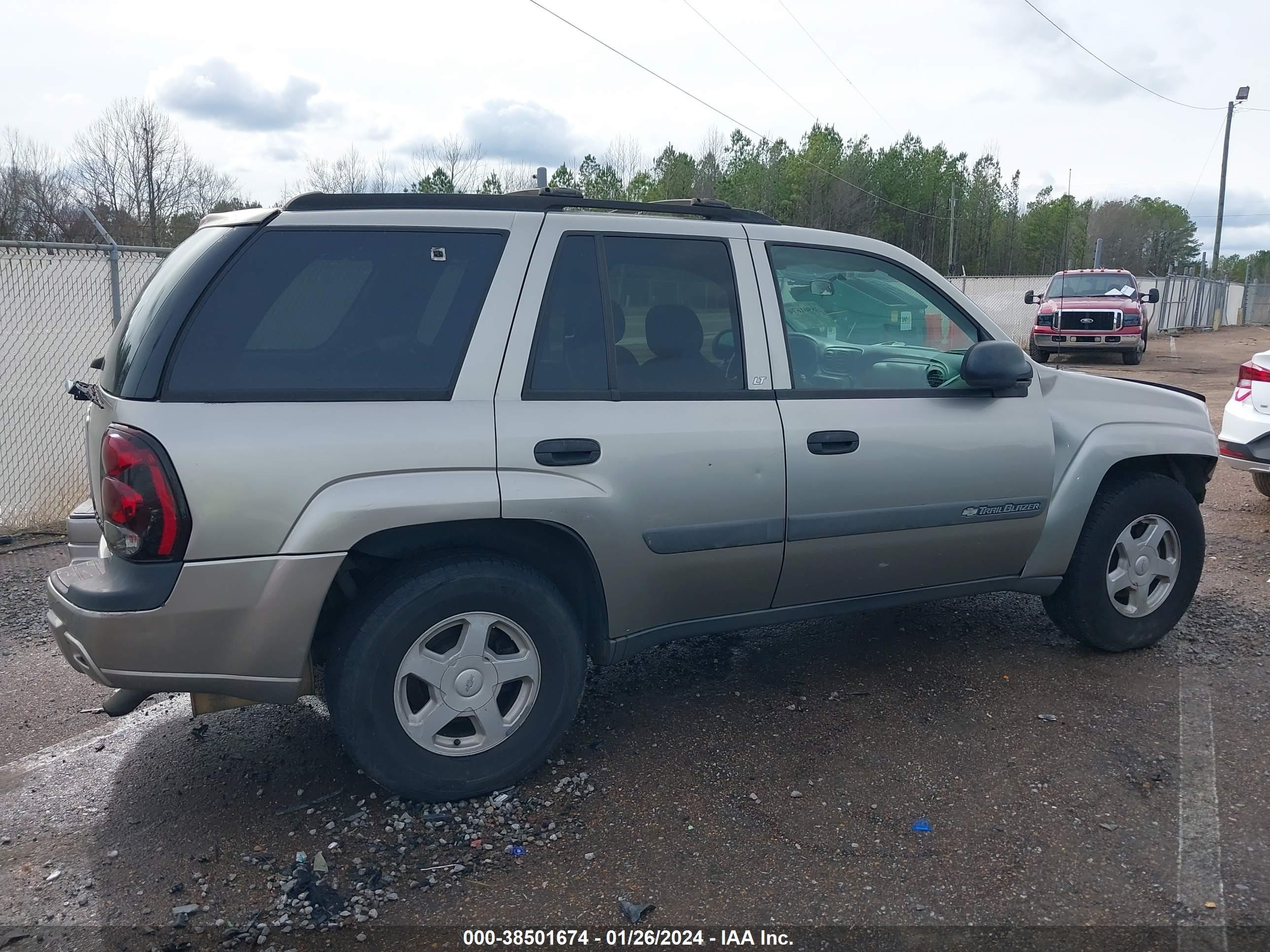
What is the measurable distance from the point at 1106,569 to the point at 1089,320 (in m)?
18.1

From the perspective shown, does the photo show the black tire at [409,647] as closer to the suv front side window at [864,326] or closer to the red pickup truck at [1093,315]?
the suv front side window at [864,326]

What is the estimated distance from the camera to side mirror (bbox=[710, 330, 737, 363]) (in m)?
3.64

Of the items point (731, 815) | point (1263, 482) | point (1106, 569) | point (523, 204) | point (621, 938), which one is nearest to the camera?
point (621, 938)

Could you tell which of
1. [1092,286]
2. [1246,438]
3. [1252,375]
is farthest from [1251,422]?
[1092,286]

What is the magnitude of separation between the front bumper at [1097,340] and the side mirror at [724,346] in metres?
19.3

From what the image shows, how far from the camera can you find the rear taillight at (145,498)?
111 inches

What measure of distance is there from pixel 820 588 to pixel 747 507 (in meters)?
0.54

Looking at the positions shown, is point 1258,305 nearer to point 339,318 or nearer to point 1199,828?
point 1199,828

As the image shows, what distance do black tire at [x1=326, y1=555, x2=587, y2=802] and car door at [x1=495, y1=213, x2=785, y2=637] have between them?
0.23 meters

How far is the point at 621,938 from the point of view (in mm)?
2668

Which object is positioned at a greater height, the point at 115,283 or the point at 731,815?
the point at 115,283

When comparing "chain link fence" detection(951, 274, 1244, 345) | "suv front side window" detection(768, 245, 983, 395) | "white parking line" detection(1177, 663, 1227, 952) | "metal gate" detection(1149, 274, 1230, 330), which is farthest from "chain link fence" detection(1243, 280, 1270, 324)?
"suv front side window" detection(768, 245, 983, 395)

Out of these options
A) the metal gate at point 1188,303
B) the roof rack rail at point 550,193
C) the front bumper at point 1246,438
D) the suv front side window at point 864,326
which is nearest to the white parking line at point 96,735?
the roof rack rail at point 550,193

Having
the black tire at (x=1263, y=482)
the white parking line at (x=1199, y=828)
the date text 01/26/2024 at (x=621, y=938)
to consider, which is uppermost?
the black tire at (x=1263, y=482)
